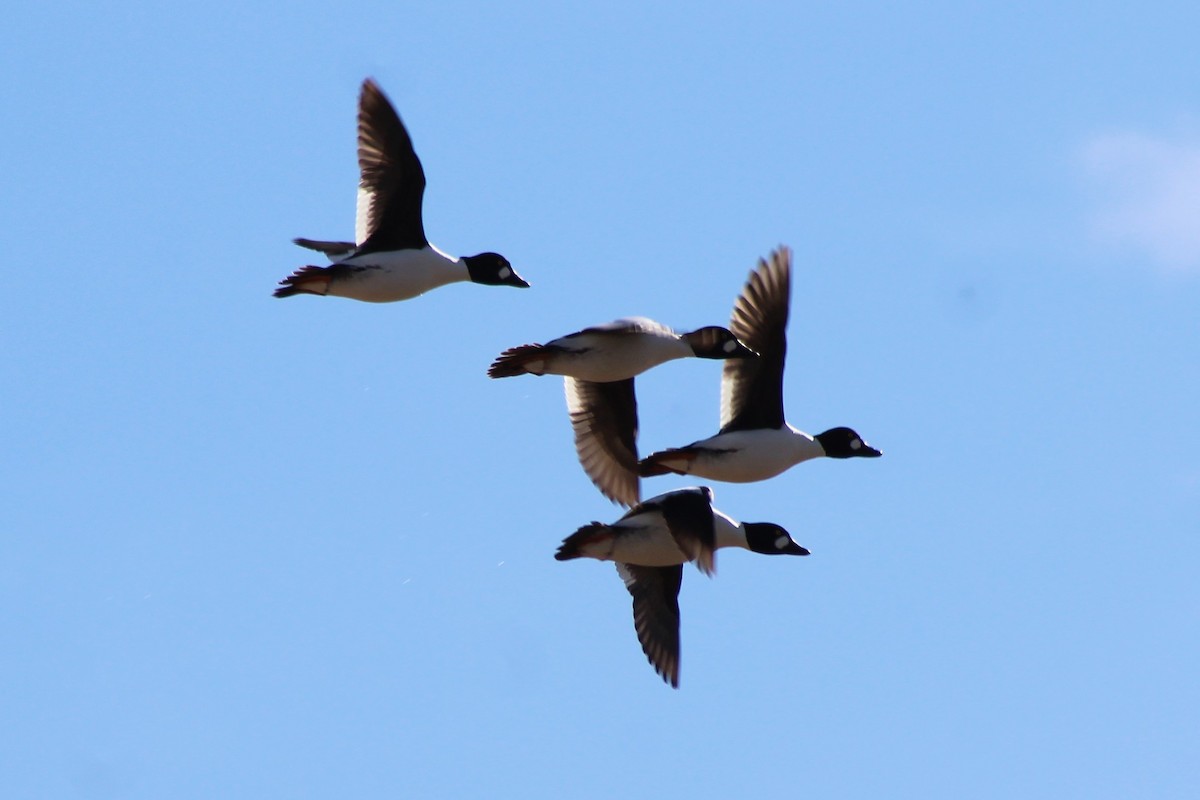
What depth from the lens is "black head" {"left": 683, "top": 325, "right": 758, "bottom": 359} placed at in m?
18.1

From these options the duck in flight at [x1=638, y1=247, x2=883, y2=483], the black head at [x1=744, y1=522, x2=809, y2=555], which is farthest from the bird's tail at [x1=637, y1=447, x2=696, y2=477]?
the black head at [x1=744, y1=522, x2=809, y2=555]

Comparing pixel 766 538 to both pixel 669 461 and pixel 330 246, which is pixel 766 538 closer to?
pixel 669 461

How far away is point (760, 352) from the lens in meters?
19.0

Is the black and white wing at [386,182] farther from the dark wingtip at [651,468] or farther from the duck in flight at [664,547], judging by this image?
the duck in flight at [664,547]

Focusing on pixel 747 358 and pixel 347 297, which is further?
pixel 747 358

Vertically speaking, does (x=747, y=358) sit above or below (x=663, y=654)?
above

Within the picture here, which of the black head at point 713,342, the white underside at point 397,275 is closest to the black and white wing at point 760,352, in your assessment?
the black head at point 713,342

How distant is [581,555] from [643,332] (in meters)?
1.72

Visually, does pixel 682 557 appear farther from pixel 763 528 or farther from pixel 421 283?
pixel 421 283

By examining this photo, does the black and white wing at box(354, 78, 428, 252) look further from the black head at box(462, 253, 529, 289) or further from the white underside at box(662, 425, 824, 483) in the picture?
the white underside at box(662, 425, 824, 483)

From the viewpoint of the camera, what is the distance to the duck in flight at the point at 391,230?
17.7m

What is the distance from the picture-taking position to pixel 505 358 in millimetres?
17781

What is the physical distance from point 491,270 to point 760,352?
2250 millimetres

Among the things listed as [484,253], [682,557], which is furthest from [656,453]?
[484,253]
